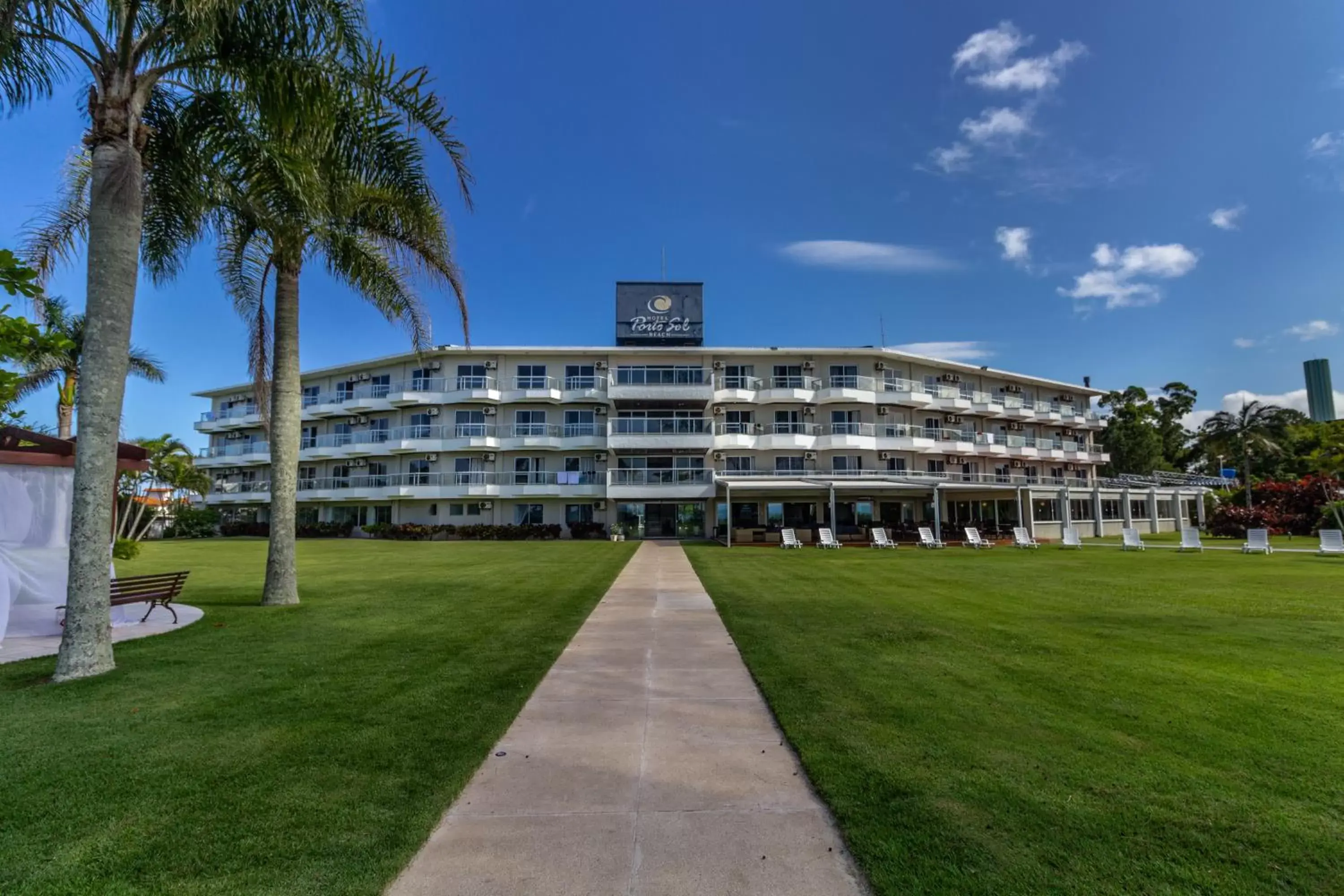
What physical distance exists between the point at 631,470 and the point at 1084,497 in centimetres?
2819

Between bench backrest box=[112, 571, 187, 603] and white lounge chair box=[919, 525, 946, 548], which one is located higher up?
bench backrest box=[112, 571, 187, 603]

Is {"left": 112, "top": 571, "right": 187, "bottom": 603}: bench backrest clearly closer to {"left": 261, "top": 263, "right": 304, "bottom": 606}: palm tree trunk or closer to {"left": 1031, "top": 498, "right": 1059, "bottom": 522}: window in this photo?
{"left": 261, "top": 263, "right": 304, "bottom": 606}: palm tree trunk

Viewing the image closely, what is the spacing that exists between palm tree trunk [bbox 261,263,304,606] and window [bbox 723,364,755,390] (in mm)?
28037

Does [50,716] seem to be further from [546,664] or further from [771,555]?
[771,555]

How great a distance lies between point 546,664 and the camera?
6891mm

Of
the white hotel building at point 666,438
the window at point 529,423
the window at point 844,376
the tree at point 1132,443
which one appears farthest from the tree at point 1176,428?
the window at point 529,423

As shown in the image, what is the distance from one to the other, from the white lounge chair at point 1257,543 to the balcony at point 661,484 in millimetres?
22373

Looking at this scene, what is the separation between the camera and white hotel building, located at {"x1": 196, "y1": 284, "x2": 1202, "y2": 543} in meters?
36.4

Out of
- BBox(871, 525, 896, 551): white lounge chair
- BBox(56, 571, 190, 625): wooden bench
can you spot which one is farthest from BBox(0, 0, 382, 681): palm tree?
BBox(871, 525, 896, 551): white lounge chair

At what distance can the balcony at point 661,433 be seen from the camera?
35.7 m

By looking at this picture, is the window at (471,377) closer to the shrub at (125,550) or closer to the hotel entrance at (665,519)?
the hotel entrance at (665,519)

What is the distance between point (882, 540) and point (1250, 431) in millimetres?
35502

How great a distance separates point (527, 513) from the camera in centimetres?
3875

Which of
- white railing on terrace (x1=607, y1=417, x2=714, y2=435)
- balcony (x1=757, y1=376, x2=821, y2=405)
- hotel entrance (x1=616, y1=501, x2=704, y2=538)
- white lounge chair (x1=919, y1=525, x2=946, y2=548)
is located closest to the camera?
white lounge chair (x1=919, y1=525, x2=946, y2=548)
